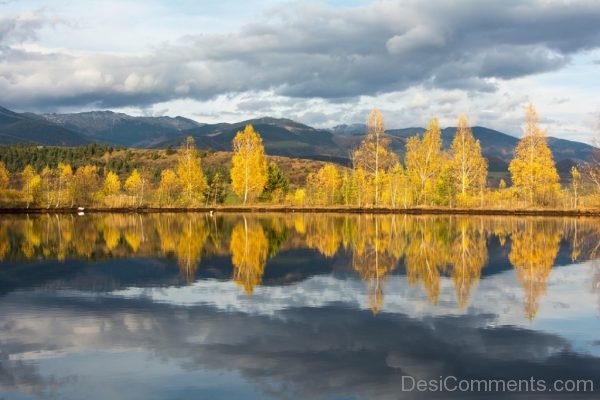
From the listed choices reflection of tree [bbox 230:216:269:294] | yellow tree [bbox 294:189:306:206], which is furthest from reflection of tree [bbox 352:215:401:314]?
yellow tree [bbox 294:189:306:206]

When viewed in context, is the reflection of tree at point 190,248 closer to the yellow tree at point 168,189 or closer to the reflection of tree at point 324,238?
the reflection of tree at point 324,238

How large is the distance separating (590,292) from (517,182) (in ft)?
156

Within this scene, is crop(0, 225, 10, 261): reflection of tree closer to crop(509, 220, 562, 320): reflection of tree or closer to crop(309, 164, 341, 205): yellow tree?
crop(509, 220, 562, 320): reflection of tree

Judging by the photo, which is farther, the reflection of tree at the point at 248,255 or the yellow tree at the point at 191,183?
the yellow tree at the point at 191,183

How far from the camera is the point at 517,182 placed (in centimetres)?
6431

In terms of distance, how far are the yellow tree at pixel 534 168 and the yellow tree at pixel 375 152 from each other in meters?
13.8

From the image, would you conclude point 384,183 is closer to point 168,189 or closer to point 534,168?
point 534,168

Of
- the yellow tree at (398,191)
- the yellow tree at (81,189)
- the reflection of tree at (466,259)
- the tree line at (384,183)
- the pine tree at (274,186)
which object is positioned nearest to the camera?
the reflection of tree at (466,259)

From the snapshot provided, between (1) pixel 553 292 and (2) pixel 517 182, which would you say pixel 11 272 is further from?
(2) pixel 517 182

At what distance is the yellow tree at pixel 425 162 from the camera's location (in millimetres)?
69312

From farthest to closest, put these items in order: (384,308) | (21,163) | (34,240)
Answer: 1. (21,163)
2. (34,240)
3. (384,308)

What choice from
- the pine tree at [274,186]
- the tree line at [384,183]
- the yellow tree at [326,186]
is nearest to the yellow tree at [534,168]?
the tree line at [384,183]

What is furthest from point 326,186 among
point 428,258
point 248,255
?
point 428,258

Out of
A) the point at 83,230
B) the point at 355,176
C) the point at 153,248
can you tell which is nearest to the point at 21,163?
the point at 355,176
